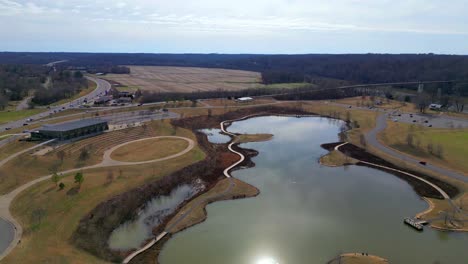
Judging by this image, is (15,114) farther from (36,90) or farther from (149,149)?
(149,149)

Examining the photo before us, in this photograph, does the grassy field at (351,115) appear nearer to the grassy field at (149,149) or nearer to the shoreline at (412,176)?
the shoreline at (412,176)

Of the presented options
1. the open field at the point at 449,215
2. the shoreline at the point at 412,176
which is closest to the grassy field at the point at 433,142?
the shoreline at the point at 412,176

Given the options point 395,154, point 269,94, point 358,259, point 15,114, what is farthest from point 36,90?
point 358,259

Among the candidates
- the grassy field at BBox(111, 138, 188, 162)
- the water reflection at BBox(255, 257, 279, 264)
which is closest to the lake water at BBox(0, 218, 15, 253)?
the grassy field at BBox(111, 138, 188, 162)

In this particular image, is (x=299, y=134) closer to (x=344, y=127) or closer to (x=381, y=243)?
(x=344, y=127)

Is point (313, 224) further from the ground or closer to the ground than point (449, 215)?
closer to the ground

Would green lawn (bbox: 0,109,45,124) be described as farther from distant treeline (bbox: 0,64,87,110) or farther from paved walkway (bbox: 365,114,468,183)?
paved walkway (bbox: 365,114,468,183)
